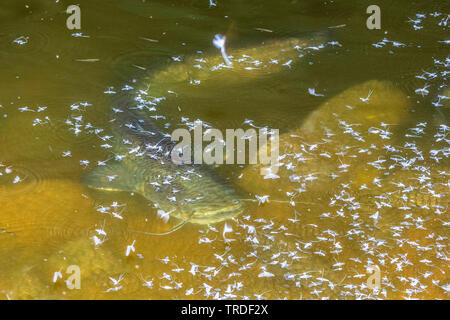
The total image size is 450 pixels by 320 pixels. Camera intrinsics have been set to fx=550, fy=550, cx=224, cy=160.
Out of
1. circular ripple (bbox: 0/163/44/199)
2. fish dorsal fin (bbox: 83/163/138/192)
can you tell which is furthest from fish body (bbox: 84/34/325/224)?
circular ripple (bbox: 0/163/44/199)

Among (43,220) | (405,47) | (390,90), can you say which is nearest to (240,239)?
(43,220)

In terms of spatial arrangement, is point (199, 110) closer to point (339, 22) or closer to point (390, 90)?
point (390, 90)

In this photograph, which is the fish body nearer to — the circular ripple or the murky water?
the murky water

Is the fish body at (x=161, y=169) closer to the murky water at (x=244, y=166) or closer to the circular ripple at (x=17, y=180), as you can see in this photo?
the murky water at (x=244, y=166)

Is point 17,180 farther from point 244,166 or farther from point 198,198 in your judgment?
point 244,166

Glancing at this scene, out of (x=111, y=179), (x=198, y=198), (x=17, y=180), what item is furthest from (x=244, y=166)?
(x=17, y=180)

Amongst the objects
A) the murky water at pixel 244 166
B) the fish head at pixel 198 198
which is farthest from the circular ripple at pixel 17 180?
the fish head at pixel 198 198
